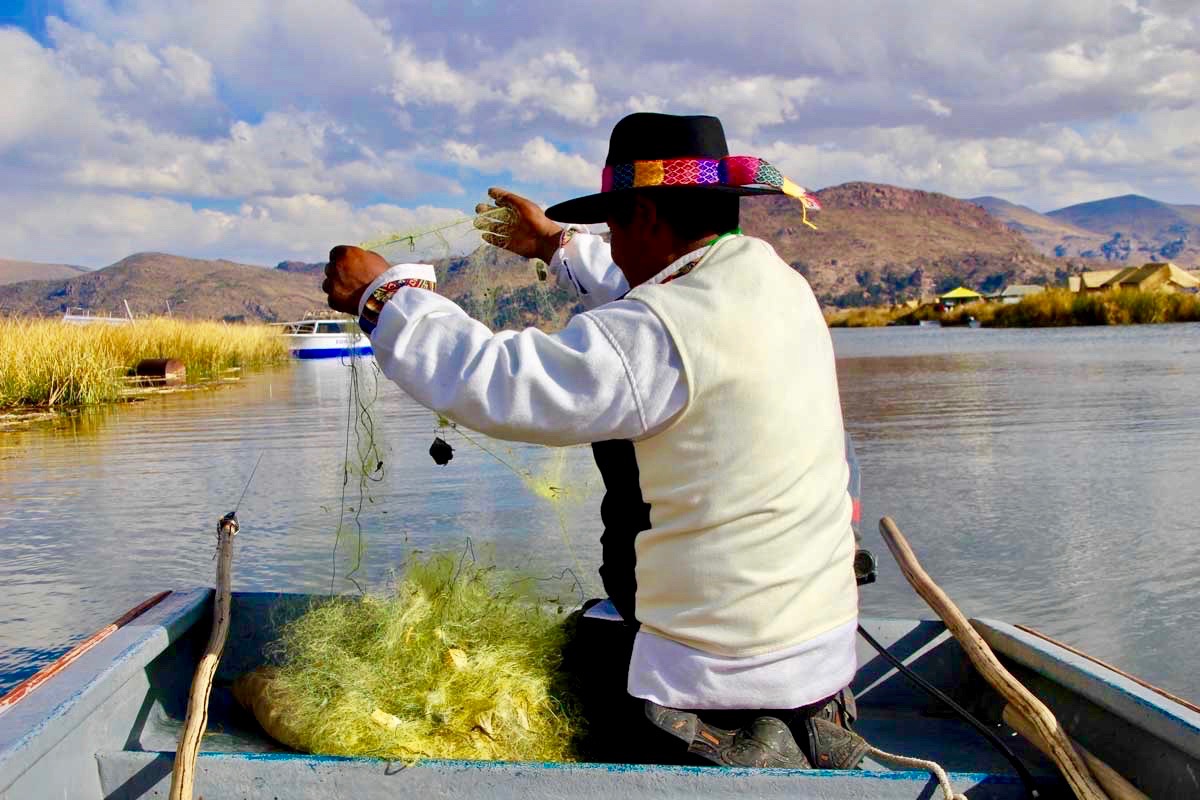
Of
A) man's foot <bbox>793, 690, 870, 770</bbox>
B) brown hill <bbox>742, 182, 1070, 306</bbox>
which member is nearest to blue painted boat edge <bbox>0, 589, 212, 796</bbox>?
man's foot <bbox>793, 690, 870, 770</bbox>

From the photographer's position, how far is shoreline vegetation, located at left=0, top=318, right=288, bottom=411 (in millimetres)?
16953

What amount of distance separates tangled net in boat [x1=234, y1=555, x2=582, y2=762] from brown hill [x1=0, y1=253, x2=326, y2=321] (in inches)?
5259

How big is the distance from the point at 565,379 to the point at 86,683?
1.59 meters

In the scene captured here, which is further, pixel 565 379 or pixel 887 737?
pixel 887 737

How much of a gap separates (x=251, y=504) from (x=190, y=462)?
2.77 m

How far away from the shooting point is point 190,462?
1112 centimetres

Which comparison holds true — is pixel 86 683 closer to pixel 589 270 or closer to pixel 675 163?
pixel 589 270

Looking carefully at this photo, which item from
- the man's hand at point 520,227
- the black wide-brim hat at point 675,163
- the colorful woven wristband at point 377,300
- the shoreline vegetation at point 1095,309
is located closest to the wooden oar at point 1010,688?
the black wide-brim hat at point 675,163

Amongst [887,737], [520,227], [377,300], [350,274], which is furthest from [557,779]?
[520,227]

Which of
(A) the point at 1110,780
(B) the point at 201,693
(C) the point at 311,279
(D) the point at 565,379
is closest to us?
(D) the point at 565,379

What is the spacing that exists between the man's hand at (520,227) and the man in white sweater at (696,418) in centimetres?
85

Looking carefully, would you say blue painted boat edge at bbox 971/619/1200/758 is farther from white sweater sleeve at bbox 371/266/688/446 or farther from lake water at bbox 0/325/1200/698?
lake water at bbox 0/325/1200/698

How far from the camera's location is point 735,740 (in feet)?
7.46

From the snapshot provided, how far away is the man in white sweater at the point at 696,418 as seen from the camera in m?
2.06
